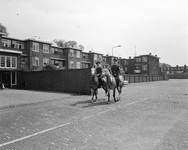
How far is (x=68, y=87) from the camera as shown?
63.7 feet

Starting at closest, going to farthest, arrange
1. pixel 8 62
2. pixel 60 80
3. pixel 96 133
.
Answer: pixel 96 133, pixel 60 80, pixel 8 62

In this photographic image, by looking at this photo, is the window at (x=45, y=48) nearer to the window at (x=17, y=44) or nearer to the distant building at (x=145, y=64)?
the window at (x=17, y=44)

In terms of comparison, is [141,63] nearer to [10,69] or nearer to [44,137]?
[10,69]

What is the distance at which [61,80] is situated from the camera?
2042cm

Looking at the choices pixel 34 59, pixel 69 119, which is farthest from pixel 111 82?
pixel 34 59

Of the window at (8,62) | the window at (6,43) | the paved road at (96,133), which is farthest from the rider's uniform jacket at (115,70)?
the window at (6,43)

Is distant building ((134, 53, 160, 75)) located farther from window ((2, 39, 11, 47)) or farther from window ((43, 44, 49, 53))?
window ((2, 39, 11, 47))

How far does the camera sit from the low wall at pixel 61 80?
57.5ft

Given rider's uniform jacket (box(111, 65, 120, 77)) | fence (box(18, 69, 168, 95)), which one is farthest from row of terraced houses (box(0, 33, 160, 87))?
rider's uniform jacket (box(111, 65, 120, 77))

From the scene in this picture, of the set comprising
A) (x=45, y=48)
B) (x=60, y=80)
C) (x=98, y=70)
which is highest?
(x=45, y=48)

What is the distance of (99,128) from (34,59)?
125 feet

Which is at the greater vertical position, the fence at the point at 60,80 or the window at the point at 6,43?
the window at the point at 6,43

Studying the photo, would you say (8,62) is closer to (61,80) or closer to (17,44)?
(17,44)

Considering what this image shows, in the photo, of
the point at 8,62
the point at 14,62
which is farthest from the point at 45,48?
the point at 8,62
